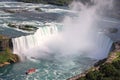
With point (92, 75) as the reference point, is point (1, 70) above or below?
below

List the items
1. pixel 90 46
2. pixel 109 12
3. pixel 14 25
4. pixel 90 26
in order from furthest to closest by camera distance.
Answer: pixel 109 12
pixel 90 26
pixel 14 25
pixel 90 46

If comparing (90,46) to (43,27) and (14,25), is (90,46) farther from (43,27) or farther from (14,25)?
(14,25)

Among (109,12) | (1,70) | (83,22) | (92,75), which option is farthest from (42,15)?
(92,75)

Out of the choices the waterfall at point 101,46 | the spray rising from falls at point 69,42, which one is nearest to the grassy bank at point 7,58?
the spray rising from falls at point 69,42

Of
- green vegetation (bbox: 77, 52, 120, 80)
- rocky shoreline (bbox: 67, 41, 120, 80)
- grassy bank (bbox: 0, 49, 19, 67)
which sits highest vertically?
green vegetation (bbox: 77, 52, 120, 80)

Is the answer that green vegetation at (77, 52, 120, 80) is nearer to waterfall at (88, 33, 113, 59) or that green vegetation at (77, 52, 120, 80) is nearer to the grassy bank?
waterfall at (88, 33, 113, 59)

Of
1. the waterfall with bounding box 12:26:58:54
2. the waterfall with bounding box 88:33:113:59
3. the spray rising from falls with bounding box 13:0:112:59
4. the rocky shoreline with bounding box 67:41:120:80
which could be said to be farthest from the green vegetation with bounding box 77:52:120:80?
the waterfall with bounding box 12:26:58:54

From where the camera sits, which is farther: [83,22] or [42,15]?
[42,15]

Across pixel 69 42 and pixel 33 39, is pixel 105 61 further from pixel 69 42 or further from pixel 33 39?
pixel 69 42

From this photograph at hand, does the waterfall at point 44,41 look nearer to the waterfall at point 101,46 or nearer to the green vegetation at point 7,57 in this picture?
the waterfall at point 101,46
